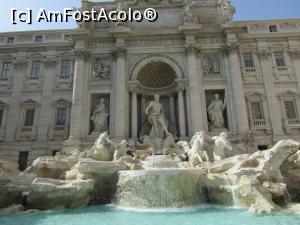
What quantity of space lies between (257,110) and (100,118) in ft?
43.2

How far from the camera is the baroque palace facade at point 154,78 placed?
788 inches

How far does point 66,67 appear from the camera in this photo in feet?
75.8

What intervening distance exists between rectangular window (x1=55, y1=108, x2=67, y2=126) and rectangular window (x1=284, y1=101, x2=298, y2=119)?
62.1ft

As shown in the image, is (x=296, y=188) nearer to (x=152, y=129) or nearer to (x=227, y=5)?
(x=152, y=129)

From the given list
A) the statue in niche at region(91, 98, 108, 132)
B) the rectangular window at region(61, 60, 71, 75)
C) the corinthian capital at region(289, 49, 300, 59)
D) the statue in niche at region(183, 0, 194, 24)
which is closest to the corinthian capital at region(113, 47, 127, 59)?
the statue in niche at region(91, 98, 108, 132)

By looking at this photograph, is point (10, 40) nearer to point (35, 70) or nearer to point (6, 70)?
point (6, 70)

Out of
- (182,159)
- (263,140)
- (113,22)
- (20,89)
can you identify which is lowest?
(182,159)

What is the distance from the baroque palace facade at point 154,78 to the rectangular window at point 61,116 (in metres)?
0.09

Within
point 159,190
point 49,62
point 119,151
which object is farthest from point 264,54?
point 49,62

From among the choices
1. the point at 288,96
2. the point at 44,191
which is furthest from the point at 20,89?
the point at 288,96

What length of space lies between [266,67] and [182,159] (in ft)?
41.7

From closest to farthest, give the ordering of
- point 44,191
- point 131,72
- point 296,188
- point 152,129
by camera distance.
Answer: point 44,191
point 296,188
point 152,129
point 131,72

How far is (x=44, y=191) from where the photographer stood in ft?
34.6

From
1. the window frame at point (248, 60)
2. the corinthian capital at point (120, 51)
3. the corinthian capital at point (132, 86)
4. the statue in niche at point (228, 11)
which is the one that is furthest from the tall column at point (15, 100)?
the window frame at point (248, 60)
